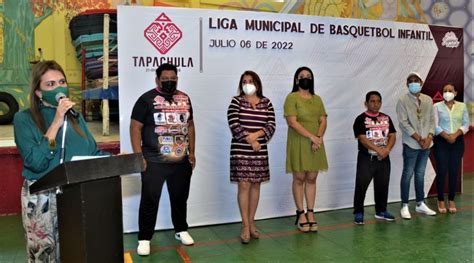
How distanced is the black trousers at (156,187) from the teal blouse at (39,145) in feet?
4.92

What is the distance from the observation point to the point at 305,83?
13.9 feet

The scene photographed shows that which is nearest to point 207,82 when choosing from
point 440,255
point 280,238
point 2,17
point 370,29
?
point 280,238

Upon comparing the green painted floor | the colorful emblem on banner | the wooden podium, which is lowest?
the green painted floor

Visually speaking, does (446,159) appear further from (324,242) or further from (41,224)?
(41,224)

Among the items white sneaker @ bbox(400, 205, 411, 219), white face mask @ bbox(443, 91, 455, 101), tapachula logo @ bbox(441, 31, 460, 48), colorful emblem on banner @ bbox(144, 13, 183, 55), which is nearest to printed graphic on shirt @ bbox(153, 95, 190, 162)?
colorful emblem on banner @ bbox(144, 13, 183, 55)

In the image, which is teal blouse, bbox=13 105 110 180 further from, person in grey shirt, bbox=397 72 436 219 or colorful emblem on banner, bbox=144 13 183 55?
person in grey shirt, bbox=397 72 436 219

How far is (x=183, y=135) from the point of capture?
380 cm

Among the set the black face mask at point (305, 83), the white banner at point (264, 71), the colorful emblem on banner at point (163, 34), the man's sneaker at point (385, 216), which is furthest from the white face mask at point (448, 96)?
the colorful emblem on banner at point (163, 34)

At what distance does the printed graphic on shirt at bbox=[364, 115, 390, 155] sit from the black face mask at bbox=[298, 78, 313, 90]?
769mm

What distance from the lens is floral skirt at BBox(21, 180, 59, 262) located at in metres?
2.10

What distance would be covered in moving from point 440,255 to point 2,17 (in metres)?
6.46

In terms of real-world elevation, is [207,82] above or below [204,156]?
above

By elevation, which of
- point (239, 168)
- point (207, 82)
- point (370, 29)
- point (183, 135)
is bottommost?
point (239, 168)

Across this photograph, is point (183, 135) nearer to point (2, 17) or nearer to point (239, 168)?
point (239, 168)
